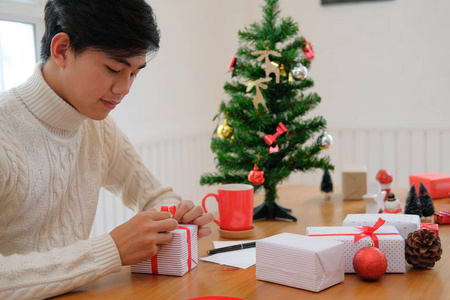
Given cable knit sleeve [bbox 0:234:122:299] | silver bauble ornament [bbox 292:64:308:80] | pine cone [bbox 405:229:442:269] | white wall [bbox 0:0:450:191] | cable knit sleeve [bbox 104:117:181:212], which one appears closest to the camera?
cable knit sleeve [bbox 0:234:122:299]

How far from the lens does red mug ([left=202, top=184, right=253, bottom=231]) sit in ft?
4.30

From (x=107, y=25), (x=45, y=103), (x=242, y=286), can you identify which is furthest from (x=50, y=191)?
(x=242, y=286)

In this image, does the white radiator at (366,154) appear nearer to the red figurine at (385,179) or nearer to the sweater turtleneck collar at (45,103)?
the red figurine at (385,179)

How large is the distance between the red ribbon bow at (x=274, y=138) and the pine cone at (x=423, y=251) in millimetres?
538

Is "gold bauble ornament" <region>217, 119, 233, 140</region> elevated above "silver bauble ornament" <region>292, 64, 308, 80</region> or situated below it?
below

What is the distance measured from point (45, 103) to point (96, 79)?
14 cm

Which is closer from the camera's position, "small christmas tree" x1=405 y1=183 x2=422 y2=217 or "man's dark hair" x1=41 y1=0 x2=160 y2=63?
"man's dark hair" x1=41 y1=0 x2=160 y2=63

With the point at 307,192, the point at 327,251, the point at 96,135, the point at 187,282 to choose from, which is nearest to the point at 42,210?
the point at 96,135

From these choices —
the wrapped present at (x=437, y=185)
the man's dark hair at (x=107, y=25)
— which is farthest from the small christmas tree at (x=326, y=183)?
the man's dark hair at (x=107, y=25)

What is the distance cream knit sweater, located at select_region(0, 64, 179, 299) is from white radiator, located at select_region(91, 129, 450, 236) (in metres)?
1.62

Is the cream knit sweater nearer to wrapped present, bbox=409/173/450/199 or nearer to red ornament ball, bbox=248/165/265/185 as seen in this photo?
red ornament ball, bbox=248/165/265/185

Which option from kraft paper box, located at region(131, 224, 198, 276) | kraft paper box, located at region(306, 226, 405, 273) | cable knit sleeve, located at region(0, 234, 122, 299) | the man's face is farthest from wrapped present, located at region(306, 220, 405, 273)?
the man's face

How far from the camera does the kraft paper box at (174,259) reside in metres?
1.03

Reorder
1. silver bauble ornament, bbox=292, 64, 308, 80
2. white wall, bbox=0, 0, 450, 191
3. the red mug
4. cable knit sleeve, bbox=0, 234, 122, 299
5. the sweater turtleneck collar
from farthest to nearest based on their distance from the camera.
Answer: white wall, bbox=0, 0, 450, 191 → silver bauble ornament, bbox=292, 64, 308, 80 → the red mug → the sweater turtleneck collar → cable knit sleeve, bbox=0, 234, 122, 299
